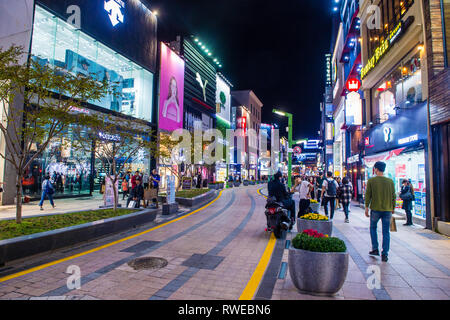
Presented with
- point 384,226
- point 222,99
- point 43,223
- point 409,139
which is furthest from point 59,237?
point 222,99

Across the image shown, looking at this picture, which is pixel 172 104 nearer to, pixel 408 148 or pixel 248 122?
pixel 408 148

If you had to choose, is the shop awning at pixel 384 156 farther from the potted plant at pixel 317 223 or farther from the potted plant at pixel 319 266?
the potted plant at pixel 319 266

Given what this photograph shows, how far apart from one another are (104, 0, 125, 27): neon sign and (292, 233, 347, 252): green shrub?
24.6m

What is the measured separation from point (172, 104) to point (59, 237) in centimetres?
Result: 2769

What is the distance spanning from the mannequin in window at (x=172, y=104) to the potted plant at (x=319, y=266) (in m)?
28.4

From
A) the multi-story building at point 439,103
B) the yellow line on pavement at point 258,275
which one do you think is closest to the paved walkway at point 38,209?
the yellow line on pavement at point 258,275

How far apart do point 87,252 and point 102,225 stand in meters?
1.30

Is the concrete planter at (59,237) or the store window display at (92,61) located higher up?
the store window display at (92,61)

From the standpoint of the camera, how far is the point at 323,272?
12.4 ft

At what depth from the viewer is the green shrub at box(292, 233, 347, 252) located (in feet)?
12.7

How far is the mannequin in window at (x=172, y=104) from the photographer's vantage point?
31.0 meters

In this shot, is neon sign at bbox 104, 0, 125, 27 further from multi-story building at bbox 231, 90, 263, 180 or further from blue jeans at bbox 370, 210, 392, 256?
multi-story building at bbox 231, 90, 263, 180

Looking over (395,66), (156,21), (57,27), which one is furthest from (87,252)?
(156,21)
